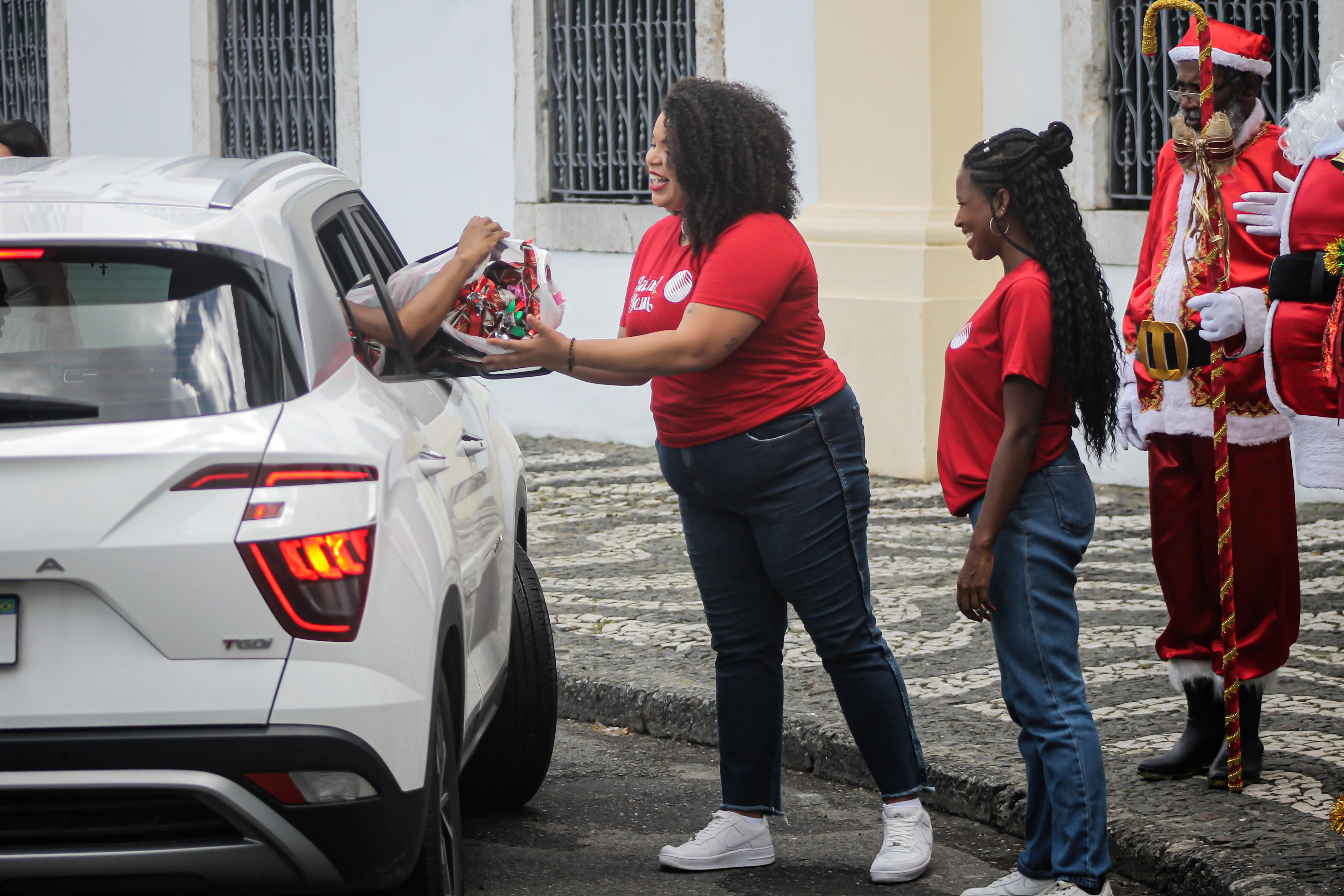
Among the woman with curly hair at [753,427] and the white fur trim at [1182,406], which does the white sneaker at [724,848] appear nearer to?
the woman with curly hair at [753,427]

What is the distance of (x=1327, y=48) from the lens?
856 centimetres

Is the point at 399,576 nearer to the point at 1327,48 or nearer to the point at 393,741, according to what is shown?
the point at 393,741

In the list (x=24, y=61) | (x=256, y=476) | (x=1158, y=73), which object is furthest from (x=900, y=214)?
(x=24, y=61)

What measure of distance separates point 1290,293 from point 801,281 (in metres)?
1.08

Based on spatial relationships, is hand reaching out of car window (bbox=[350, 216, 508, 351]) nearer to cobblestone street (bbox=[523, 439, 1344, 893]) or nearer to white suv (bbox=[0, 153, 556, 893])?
white suv (bbox=[0, 153, 556, 893])

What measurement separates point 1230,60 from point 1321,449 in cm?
111

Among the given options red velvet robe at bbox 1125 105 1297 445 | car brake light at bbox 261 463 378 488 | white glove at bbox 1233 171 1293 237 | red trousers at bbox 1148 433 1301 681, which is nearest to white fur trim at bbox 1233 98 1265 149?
red velvet robe at bbox 1125 105 1297 445

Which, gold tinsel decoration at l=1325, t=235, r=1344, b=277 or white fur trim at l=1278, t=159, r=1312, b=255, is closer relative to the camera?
gold tinsel decoration at l=1325, t=235, r=1344, b=277

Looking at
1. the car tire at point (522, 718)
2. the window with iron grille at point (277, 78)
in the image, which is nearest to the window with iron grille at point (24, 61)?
the window with iron grille at point (277, 78)

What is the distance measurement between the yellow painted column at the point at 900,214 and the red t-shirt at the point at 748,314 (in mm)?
5646

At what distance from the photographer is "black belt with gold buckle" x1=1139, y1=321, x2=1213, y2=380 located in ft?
14.3

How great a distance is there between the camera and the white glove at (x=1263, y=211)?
167 inches

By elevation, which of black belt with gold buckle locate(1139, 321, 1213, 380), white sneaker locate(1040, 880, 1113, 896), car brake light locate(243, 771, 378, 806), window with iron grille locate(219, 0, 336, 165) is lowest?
white sneaker locate(1040, 880, 1113, 896)

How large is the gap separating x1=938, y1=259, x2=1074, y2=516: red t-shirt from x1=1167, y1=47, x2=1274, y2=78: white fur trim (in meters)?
1.18
